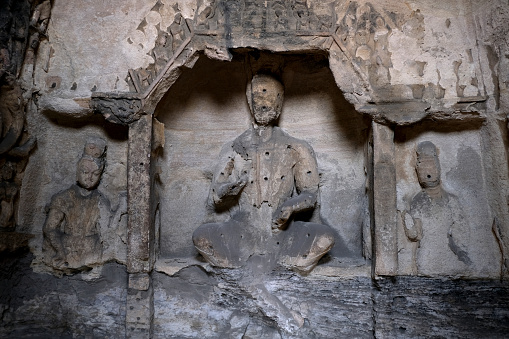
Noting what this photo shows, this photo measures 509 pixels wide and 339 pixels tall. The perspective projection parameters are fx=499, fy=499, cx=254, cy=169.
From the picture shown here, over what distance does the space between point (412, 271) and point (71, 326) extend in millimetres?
2914

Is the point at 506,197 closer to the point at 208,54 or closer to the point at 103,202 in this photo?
the point at 208,54

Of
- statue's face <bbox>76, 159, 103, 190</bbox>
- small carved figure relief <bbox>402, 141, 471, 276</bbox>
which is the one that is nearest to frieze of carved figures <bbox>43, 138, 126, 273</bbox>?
statue's face <bbox>76, 159, 103, 190</bbox>

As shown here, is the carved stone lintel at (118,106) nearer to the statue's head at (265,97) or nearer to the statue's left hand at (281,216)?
the statue's head at (265,97)

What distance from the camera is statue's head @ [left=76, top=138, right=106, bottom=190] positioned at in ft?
14.3

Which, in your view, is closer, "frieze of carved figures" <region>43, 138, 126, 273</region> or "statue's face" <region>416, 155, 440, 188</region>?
"statue's face" <region>416, 155, 440, 188</region>

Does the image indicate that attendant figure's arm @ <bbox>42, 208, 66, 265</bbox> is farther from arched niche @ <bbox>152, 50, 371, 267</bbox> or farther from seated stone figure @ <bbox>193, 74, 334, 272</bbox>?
seated stone figure @ <bbox>193, 74, 334, 272</bbox>

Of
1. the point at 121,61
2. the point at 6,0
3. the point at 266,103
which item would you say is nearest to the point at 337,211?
the point at 266,103

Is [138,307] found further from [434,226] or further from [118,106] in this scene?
[434,226]

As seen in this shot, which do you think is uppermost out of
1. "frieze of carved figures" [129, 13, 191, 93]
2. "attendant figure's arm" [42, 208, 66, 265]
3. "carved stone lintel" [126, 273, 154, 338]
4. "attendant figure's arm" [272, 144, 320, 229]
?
"frieze of carved figures" [129, 13, 191, 93]

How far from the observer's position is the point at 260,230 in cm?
437

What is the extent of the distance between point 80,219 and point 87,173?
40 cm

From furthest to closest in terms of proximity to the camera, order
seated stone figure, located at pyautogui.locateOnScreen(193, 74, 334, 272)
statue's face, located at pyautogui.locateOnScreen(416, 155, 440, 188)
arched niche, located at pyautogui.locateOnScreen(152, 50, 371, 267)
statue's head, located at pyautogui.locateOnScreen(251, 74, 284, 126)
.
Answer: arched niche, located at pyautogui.locateOnScreen(152, 50, 371, 267), statue's head, located at pyautogui.locateOnScreen(251, 74, 284, 126), seated stone figure, located at pyautogui.locateOnScreen(193, 74, 334, 272), statue's face, located at pyautogui.locateOnScreen(416, 155, 440, 188)

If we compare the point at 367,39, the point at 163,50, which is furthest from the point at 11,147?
the point at 367,39

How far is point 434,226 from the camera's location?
403cm
